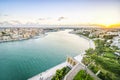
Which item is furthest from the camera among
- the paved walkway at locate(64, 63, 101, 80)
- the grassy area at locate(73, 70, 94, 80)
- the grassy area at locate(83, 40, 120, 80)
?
the grassy area at locate(83, 40, 120, 80)

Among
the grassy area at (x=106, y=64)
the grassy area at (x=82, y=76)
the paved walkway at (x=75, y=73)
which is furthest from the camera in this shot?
the grassy area at (x=106, y=64)

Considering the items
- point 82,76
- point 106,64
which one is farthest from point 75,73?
point 106,64

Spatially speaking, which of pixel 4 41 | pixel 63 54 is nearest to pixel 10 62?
pixel 63 54

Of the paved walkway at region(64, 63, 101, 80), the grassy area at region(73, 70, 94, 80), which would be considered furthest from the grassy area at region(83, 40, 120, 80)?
the grassy area at region(73, 70, 94, 80)

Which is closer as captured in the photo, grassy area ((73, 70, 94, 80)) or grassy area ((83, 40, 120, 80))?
grassy area ((73, 70, 94, 80))

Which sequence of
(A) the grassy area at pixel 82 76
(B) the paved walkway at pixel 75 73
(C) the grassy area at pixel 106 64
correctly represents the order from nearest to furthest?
(A) the grassy area at pixel 82 76, (B) the paved walkway at pixel 75 73, (C) the grassy area at pixel 106 64

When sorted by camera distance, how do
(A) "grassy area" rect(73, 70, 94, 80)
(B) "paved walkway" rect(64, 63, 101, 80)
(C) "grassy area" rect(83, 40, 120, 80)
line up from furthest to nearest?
(C) "grassy area" rect(83, 40, 120, 80), (B) "paved walkway" rect(64, 63, 101, 80), (A) "grassy area" rect(73, 70, 94, 80)

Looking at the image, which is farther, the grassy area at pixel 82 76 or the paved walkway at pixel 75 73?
the paved walkway at pixel 75 73

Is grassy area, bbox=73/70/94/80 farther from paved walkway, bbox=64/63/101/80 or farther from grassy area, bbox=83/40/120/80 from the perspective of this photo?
grassy area, bbox=83/40/120/80

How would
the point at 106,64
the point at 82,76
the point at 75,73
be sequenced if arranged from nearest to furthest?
the point at 82,76 < the point at 75,73 < the point at 106,64

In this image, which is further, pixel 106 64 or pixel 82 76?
pixel 106 64

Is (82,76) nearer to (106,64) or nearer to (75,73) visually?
(75,73)

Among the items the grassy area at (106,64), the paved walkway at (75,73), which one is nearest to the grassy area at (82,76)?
the paved walkway at (75,73)

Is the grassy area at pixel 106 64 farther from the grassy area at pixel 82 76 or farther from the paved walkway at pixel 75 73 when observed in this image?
the grassy area at pixel 82 76
